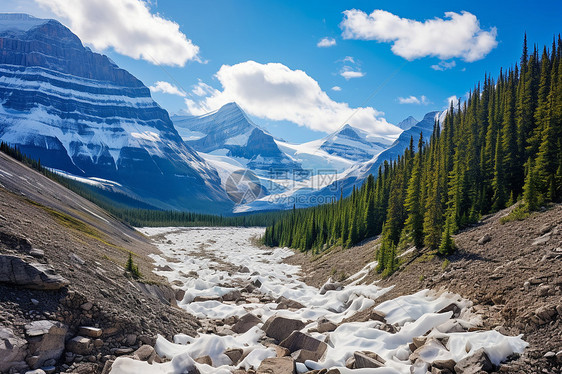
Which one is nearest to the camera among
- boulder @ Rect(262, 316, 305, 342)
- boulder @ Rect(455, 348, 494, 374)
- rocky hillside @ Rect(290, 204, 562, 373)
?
boulder @ Rect(455, 348, 494, 374)

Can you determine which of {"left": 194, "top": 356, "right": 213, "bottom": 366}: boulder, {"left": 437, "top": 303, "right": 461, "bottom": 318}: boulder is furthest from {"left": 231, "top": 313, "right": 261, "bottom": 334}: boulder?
{"left": 437, "top": 303, "right": 461, "bottom": 318}: boulder

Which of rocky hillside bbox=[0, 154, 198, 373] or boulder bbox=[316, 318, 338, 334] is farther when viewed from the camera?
boulder bbox=[316, 318, 338, 334]

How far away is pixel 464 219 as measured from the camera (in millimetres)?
24938

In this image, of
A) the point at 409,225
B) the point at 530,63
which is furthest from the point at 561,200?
the point at 530,63

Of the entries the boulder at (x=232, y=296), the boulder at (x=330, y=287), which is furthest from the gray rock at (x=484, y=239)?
the boulder at (x=232, y=296)

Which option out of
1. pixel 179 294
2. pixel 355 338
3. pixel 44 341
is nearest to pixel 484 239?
pixel 355 338

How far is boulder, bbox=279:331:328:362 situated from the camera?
1033cm

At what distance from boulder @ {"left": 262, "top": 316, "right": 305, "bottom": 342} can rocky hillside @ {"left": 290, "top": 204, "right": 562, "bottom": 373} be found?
6.49 meters

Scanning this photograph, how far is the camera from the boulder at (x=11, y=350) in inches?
294

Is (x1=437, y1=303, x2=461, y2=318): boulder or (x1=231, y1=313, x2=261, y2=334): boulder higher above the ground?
(x1=437, y1=303, x2=461, y2=318): boulder

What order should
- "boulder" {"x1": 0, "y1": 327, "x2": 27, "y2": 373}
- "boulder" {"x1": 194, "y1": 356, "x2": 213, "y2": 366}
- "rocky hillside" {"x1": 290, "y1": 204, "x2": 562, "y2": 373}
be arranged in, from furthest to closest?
"boulder" {"x1": 194, "y1": 356, "x2": 213, "y2": 366} < "rocky hillside" {"x1": 290, "y1": 204, "x2": 562, "y2": 373} < "boulder" {"x1": 0, "y1": 327, "x2": 27, "y2": 373}

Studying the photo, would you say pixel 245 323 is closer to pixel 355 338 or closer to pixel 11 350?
pixel 355 338

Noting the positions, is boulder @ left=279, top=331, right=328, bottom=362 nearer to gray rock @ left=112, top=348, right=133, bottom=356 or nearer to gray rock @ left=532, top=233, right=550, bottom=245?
gray rock @ left=112, top=348, right=133, bottom=356

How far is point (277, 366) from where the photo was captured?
31.4 feet
